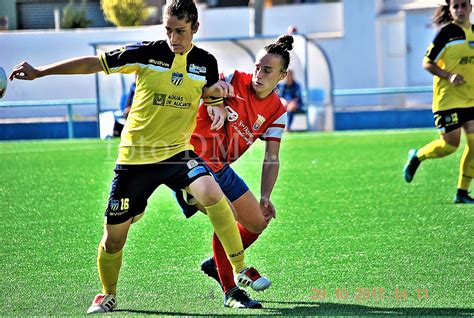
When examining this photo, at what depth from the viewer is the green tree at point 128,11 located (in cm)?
2653

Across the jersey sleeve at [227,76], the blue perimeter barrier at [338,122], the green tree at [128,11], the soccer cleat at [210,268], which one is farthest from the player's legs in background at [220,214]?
the green tree at [128,11]

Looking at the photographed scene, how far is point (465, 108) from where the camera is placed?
30.1ft

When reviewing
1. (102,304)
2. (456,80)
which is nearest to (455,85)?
(456,80)

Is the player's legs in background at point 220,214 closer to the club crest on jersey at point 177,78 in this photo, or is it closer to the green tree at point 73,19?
the club crest on jersey at point 177,78

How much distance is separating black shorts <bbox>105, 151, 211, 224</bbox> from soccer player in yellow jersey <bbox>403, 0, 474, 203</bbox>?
4.36 metres

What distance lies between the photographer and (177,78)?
17.6 ft

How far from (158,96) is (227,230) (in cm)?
85

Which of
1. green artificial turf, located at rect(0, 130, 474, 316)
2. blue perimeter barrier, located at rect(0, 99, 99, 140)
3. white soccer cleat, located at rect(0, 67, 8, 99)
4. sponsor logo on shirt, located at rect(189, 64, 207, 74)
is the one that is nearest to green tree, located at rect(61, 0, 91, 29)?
blue perimeter barrier, located at rect(0, 99, 99, 140)

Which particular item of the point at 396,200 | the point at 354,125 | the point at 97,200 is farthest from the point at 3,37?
the point at 396,200

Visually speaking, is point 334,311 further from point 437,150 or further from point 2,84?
point 437,150

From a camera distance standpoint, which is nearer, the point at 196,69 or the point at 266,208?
the point at 196,69

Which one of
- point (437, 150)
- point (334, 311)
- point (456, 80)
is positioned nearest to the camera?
point (334, 311)

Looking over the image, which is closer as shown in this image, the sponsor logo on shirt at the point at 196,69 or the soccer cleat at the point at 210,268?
the sponsor logo on shirt at the point at 196,69

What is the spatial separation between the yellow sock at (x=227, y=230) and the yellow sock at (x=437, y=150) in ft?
14.6
